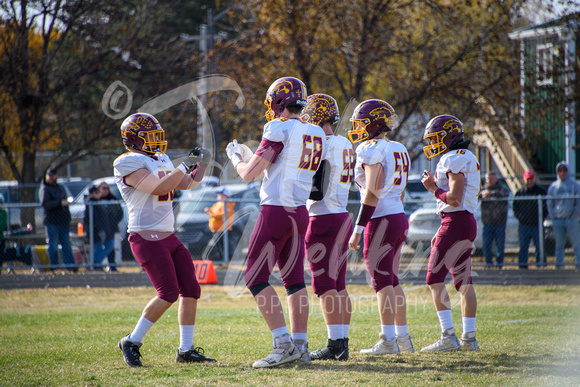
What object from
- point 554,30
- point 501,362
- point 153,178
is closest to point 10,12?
point 153,178

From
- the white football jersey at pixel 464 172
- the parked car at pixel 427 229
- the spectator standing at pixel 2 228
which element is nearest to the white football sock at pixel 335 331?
the white football jersey at pixel 464 172

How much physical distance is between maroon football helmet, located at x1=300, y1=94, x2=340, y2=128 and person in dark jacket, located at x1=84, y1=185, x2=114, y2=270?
858 centimetres

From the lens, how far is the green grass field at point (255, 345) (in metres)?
4.82

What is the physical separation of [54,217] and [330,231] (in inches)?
358

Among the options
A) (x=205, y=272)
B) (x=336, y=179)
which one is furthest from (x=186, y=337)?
(x=205, y=272)

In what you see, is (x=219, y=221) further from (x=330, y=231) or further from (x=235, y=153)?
(x=235, y=153)

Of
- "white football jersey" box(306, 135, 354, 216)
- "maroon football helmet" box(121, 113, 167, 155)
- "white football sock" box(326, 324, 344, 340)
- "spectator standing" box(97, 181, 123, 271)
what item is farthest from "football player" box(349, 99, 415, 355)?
"spectator standing" box(97, 181, 123, 271)

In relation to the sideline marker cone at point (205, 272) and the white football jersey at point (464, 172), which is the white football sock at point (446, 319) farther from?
the sideline marker cone at point (205, 272)

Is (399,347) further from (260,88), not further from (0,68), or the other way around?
(0,68)

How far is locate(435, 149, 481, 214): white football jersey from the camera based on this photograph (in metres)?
5.91

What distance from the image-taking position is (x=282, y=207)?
5098 mm

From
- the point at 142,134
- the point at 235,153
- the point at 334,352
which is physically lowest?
the point at 334,352

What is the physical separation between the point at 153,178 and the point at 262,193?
0.96m

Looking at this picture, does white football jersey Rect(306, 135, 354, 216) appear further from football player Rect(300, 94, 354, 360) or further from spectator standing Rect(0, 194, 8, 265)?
spectator standing Rect(0, 194, 8, 265)
